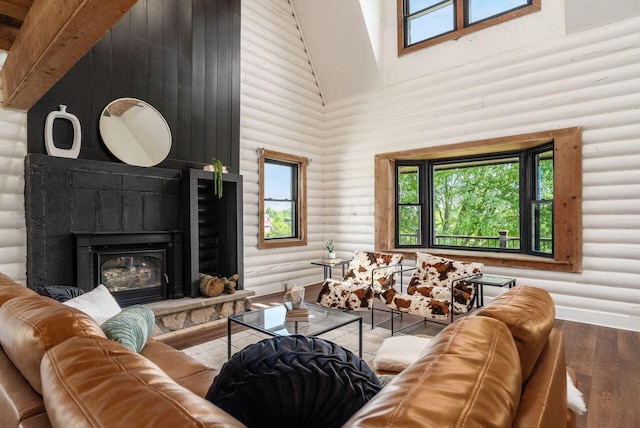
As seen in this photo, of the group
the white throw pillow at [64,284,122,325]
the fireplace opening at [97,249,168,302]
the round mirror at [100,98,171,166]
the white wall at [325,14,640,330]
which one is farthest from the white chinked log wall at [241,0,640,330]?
the white throw pillow at [64,284,122,325]

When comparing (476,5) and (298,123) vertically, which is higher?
(476,5)

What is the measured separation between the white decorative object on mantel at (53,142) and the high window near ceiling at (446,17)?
14.4ft

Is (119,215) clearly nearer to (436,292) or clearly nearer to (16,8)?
(16,8)

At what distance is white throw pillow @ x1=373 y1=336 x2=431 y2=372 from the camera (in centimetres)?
180

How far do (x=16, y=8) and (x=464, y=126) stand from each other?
4.68 metres

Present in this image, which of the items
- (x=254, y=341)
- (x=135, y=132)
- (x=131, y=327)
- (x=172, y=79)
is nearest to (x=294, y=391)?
(x=131, y=327)

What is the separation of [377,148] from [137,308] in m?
4.39

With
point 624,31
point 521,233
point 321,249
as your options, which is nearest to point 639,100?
point 624,31

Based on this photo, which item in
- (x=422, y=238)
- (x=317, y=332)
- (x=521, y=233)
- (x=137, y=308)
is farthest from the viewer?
(x=422, y=238)

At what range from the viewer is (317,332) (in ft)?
8.64

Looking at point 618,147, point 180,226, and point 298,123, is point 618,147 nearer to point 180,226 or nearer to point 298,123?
point 298,123

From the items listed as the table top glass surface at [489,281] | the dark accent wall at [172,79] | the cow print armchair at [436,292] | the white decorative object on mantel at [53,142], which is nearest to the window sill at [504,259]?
the cow print armchair at [436,292]

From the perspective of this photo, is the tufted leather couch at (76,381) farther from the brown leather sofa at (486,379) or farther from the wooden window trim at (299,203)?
the wooden window trim at (299,203)

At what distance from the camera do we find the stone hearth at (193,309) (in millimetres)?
3654
